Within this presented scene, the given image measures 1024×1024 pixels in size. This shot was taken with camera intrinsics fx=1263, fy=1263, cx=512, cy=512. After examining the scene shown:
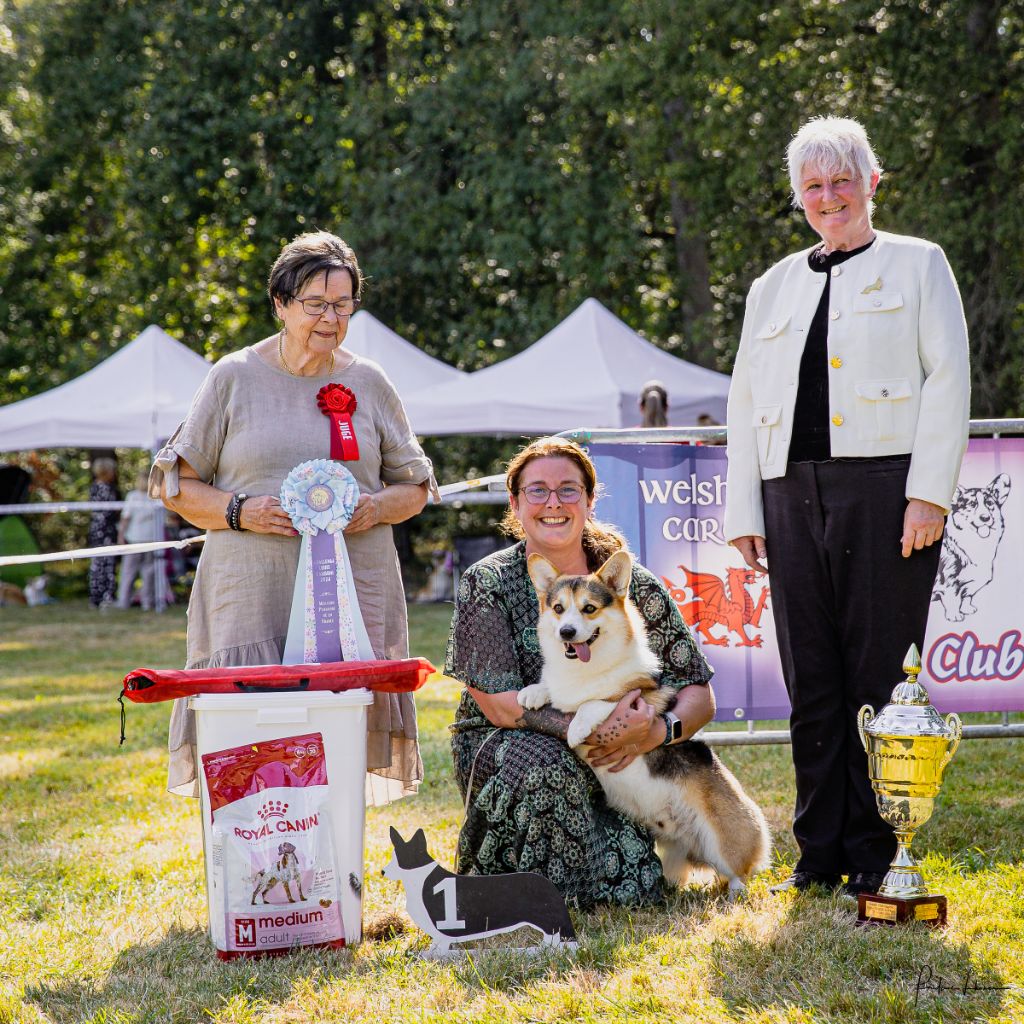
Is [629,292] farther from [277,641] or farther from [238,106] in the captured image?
[277,641]

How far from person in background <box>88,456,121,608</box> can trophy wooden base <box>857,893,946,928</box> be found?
1203 cm

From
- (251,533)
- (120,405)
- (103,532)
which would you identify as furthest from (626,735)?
(103,532)

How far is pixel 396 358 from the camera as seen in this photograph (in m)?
12.3

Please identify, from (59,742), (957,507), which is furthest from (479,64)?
(957,507)

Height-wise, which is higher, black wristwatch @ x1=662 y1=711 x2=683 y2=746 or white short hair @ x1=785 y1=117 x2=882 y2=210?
white short hair @ x1=785 y1=117 x2=882 y2=210

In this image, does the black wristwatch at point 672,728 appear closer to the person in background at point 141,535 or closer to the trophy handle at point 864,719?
the trophy handle at point 864,719

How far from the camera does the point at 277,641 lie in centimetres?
322

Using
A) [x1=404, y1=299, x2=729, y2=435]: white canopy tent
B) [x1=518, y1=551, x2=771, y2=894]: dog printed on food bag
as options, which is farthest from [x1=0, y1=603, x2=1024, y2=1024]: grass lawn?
[x1=404, y1=299, x2=729, y2=435]: white canopy tent

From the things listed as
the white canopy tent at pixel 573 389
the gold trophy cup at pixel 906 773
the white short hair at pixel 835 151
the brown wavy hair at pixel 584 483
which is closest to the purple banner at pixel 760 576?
the brown wavy hair at pixel 584 483

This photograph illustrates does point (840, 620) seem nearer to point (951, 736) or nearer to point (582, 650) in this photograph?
point (951, 736)

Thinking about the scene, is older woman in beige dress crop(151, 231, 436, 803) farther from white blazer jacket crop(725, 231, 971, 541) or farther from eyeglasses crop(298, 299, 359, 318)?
white blazer jacket crop(725, 231, 971, 541)

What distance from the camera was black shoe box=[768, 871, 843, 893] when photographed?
3230 mm

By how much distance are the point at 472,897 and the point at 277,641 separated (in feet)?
2.71

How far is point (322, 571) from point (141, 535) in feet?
34.9
